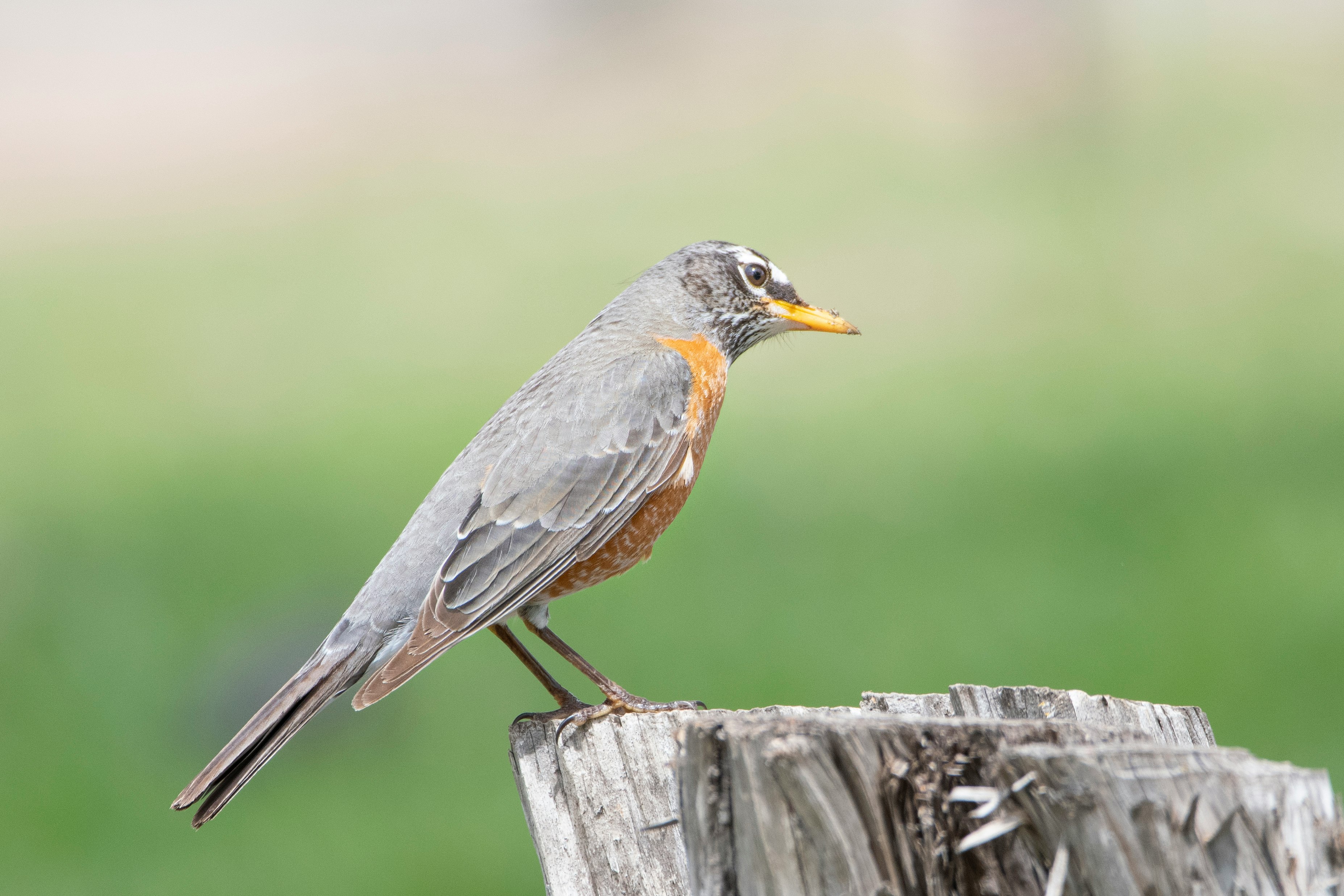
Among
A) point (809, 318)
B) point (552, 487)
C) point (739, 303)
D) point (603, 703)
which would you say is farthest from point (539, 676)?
point (809, 318)

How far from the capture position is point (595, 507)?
4477mm

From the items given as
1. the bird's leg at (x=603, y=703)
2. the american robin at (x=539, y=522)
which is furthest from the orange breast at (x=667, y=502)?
the bird's leg at (x=603, y=703)

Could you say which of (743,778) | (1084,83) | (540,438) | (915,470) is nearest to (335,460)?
(915,470)

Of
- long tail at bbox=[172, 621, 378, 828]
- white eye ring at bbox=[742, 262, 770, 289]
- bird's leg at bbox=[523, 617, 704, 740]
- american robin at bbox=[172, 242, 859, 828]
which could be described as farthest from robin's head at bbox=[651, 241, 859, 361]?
long tail at bbox=[172, 621, 378, 828]

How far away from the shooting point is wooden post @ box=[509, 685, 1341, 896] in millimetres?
1707

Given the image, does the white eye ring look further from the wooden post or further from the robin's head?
the wooden post

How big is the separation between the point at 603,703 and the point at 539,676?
0.35m

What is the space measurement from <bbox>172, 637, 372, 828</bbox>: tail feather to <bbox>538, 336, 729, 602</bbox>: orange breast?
0.82 metres

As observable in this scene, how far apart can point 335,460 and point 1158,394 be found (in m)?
7.68

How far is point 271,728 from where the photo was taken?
12.1ft

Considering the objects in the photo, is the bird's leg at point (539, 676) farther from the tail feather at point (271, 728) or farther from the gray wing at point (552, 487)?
the tail feather at point (271, 728)

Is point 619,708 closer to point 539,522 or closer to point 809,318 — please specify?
point 539,522

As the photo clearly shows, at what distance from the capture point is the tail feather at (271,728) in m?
3.53

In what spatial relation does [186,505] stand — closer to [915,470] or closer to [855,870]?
[915,470]
